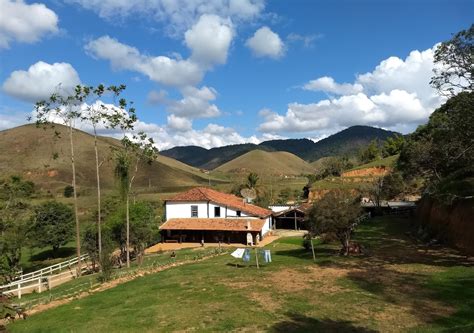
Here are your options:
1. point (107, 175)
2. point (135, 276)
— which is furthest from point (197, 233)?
point (107, 175)

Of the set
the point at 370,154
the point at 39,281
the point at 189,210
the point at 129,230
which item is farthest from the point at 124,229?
the point at 370,154

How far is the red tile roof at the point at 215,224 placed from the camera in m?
50.3

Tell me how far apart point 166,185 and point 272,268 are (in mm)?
161669

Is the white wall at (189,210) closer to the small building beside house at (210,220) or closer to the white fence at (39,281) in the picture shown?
the small building beside house at (210,220)

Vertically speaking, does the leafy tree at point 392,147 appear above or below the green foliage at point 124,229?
above

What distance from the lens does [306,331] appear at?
14297mm

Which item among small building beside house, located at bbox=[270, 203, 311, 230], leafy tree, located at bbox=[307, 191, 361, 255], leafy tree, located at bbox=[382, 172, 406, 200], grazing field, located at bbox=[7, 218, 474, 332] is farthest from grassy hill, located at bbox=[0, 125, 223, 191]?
grazing field, located at bbox=[7, 218, 474, 332]

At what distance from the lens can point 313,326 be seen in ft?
48.8

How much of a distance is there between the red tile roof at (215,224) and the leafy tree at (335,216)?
1911 centimetres

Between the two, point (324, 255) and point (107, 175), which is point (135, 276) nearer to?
point (324, 255)

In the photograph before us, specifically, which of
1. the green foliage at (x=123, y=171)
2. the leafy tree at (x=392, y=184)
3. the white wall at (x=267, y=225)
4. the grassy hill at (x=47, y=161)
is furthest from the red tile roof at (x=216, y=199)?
the grassy hill at (x=47, y=161)

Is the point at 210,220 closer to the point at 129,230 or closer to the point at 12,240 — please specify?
the point at 129,230

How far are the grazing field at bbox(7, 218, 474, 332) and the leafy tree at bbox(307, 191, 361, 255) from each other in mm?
2076

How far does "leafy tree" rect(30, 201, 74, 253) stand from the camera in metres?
55.1
